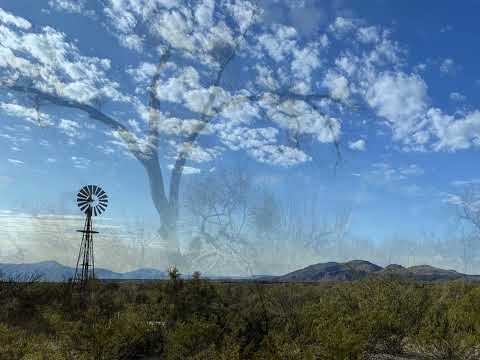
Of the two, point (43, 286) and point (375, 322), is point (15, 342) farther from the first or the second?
point (43, 286)

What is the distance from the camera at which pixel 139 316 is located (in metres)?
18.4

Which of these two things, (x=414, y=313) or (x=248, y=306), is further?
(x=414, y=313)

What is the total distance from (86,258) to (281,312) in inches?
1006

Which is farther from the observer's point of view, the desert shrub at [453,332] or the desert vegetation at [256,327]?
the desert shrub at [453,332]

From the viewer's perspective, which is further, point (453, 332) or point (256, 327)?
point (256, 327)

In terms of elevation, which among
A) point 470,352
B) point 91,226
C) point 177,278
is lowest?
point 470,352

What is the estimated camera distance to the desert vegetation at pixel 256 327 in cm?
1434

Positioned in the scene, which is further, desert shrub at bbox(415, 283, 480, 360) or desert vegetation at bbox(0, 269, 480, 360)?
desert shrub at bbox(415, 283, 480, 360)

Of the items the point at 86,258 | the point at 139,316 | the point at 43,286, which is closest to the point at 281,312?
the point at 139,316

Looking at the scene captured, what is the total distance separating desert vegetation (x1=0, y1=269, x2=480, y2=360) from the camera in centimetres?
1434

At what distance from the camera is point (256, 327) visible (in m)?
18.6

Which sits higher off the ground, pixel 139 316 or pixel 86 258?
pixel 86 258

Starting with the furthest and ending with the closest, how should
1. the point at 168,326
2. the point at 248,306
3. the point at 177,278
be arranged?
the point at 177,278, the point at 248,306, the point at 168,326

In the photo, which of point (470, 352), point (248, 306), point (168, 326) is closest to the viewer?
point (470, 352)
